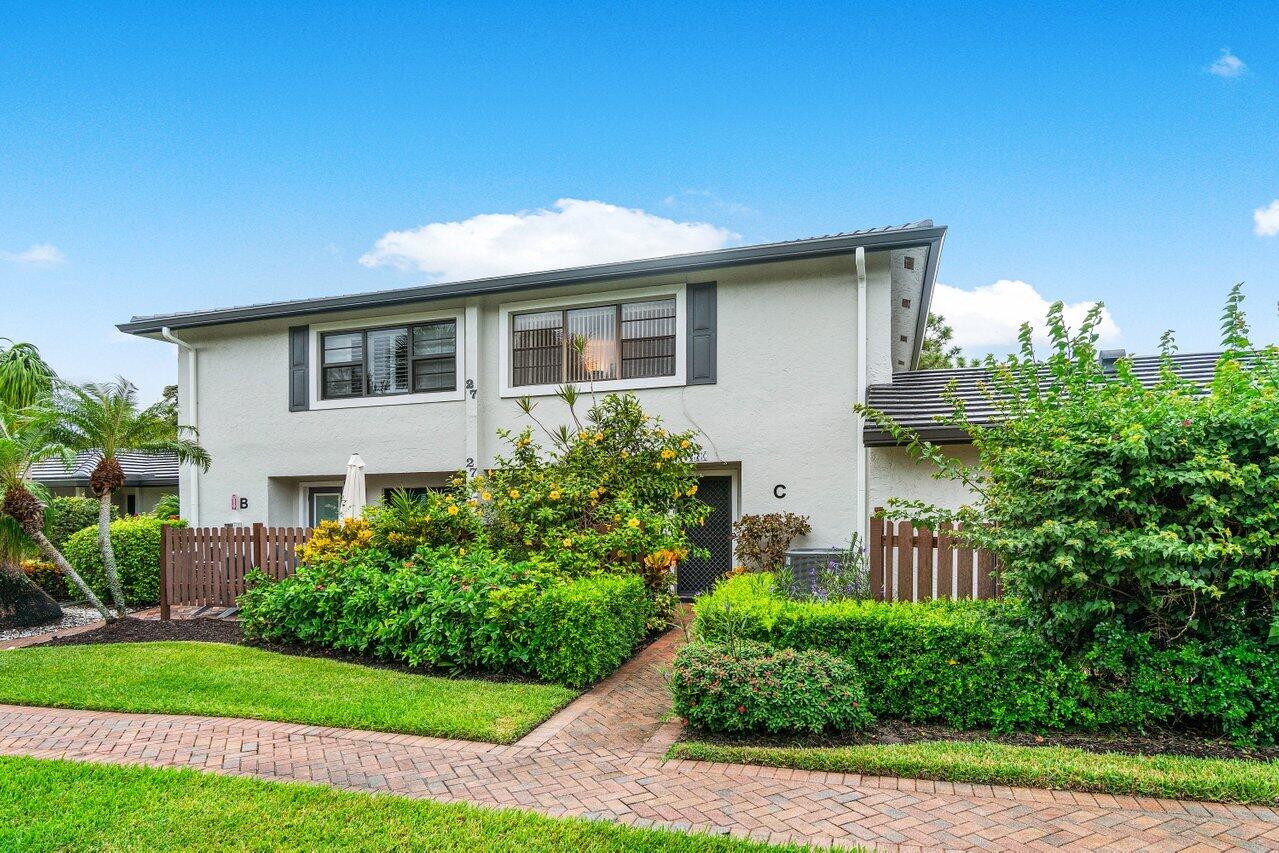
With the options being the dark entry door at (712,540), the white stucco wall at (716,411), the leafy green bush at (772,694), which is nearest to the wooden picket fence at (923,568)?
the leafy green bush at (772,694)

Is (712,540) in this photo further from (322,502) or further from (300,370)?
(300,370)

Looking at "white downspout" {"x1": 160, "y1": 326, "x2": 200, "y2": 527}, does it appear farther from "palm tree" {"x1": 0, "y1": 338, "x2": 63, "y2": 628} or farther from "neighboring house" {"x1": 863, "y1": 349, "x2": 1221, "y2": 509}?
"neighboring house" {"x1": 863, "y1": 349, "x2": 1221, "y2": 509}

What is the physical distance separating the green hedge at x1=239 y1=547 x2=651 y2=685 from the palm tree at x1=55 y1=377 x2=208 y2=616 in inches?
136

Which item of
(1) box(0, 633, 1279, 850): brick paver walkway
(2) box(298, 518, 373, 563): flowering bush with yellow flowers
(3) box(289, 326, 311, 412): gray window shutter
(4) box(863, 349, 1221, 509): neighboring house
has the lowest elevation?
(1) box(0, 633, 1279, 850): brick paver walkway

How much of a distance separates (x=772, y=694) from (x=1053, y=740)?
1.93m

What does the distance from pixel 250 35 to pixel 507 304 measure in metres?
5.83

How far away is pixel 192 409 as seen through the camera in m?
14.3

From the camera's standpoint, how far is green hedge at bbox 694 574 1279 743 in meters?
4.84

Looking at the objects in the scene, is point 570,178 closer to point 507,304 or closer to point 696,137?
point 696,137

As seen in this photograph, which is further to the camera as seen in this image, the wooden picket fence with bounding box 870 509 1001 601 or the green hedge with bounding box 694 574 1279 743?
the wooden picket fence with bounding box 870 509 1001 601

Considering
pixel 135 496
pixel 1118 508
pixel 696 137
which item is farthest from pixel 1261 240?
pixel 135 496

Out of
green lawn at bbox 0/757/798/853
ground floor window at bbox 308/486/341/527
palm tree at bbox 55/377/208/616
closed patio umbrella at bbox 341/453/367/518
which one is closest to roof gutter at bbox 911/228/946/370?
green lawn at bbox 0/757/798/853

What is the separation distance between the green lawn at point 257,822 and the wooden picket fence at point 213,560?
20.7 ft

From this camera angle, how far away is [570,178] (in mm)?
15672
